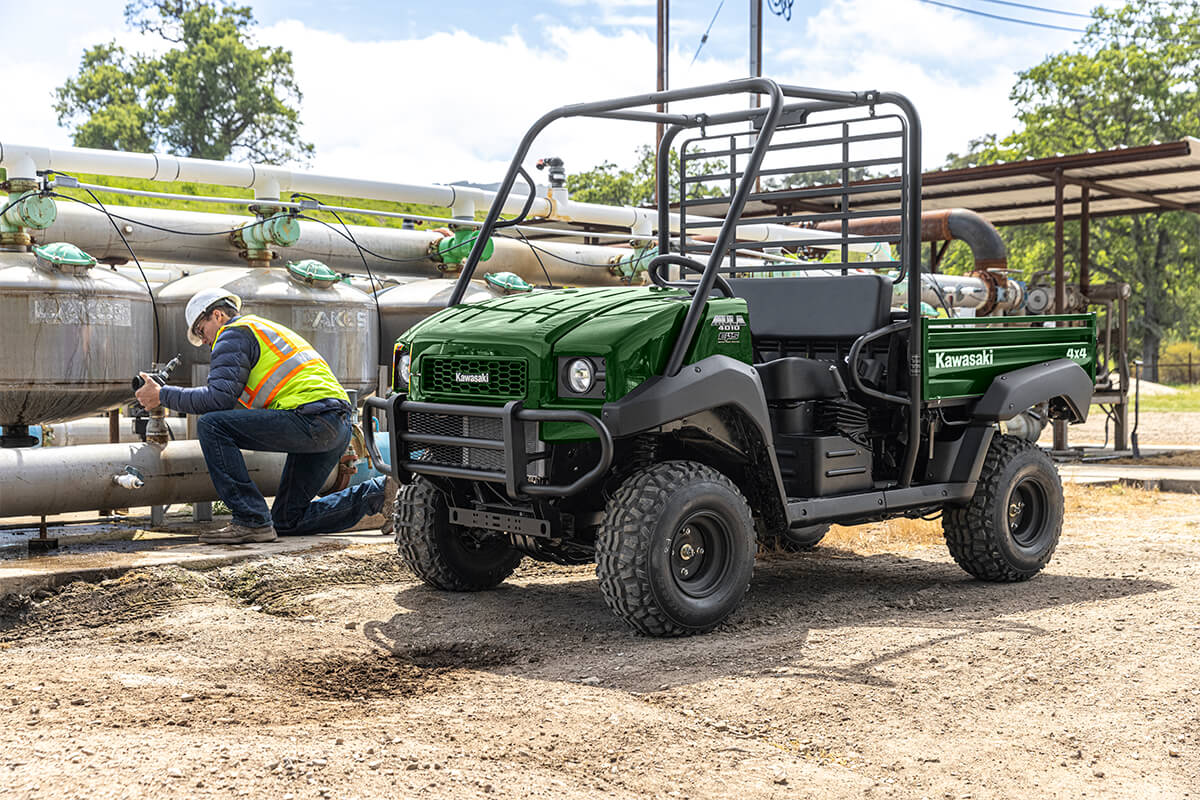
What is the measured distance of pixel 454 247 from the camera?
1184 cm

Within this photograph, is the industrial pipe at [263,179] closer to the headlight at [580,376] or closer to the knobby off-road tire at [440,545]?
the knobby off-road tire at [440,545]

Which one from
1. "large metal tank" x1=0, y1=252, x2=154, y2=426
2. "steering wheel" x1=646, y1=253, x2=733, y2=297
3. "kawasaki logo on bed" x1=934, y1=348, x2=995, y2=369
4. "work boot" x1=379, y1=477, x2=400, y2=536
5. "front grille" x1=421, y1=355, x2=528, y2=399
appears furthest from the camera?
"work boot" x1=379, y1=477, x2=400, y2=536

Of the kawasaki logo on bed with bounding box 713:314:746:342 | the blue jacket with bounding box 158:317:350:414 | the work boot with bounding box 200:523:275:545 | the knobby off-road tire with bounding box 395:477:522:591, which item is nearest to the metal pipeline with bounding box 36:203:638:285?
the blue jacket with bounding box 158:317:350:414

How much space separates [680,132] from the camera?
28.6 feet

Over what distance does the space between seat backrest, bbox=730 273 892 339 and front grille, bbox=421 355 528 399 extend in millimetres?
2080

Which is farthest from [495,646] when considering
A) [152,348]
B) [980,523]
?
[152,348]

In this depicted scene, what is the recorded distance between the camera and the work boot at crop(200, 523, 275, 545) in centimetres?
810

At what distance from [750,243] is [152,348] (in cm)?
765

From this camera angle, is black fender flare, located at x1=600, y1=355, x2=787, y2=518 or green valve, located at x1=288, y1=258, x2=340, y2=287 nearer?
black fender flare, located at x1=600, y1=355, x2=787, y2=518

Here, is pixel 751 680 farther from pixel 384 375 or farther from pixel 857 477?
pixel 384 375

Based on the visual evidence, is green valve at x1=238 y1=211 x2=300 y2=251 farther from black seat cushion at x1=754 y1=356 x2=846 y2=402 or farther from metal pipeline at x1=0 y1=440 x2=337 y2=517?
black seat cushion at x1=754 y1=356 x2=846 y2=402

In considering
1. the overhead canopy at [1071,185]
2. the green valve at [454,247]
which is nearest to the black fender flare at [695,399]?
the green valve at [454,247]

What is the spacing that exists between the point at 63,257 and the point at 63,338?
0.54 metres

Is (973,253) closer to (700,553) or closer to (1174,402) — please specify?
(700,553)
